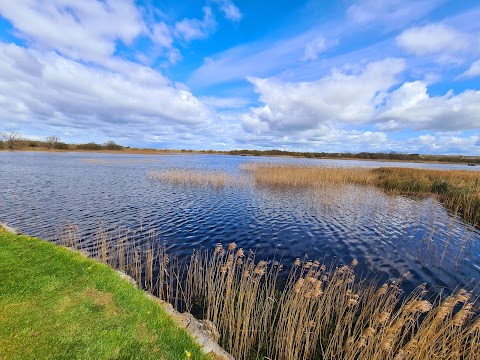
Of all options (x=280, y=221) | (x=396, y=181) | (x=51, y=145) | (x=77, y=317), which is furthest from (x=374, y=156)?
(x=51, y=145)

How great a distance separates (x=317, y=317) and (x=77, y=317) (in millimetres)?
5446

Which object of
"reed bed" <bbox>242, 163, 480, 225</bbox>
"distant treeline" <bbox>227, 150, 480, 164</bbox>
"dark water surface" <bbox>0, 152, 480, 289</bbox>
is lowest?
"dark water surface" <bbox>0, 152, 480, 289</bbox>

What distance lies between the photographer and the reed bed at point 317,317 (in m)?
5.04

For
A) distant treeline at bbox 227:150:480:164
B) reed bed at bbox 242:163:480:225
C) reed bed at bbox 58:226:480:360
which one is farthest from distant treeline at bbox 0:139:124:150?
reed bed at bbox 58:226:480:360

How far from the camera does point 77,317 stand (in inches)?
193

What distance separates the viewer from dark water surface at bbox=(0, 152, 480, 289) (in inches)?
450

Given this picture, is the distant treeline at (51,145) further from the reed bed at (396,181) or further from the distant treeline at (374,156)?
the reed bed at (396,181)

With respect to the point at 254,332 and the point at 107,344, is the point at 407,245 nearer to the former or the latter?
the point at 254,332

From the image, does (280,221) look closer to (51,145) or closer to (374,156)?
(374,156)

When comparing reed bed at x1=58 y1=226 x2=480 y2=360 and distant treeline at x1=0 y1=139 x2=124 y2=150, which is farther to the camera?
distant treeline at x1=0 y1=139 x2=124 y2=150

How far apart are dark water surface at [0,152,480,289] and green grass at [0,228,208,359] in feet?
16.9

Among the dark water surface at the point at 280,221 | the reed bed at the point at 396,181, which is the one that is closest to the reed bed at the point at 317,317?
the dark water surface at the point at 280,221

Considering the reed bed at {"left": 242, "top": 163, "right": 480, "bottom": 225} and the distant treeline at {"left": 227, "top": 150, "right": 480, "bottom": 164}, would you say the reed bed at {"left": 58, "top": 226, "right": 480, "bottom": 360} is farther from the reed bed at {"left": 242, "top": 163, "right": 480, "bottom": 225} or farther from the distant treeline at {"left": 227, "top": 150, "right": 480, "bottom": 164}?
the distant treeline at {"left": 227, "top": 150, "right": 480, "bottom": 164}

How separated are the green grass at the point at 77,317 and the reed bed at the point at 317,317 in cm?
151
